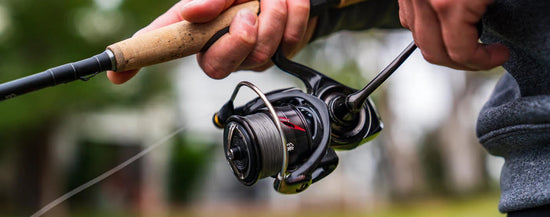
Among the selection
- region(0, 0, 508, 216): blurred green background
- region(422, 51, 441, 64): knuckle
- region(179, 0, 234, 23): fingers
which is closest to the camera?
region(422, 51, 441, 64): knuckle

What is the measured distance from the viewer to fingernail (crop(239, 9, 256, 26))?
119cm

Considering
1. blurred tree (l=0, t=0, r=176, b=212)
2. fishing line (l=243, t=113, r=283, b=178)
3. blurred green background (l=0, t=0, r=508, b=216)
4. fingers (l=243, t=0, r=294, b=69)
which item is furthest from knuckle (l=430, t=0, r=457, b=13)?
blurred tree (l=0, t=0, r=176, b=212)

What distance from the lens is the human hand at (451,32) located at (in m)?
0.80

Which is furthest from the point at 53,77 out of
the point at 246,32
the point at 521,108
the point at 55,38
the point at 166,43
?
the point at 55,38

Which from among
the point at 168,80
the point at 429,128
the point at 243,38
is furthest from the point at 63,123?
the point at 429,128

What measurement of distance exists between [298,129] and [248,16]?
0.31 metres

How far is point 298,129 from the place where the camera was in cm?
102

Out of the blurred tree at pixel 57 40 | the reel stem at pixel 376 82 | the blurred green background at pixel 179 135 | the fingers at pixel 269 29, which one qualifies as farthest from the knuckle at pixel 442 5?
the blurred tree at pixel 57 40

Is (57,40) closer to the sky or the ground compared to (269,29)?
closer to the sky

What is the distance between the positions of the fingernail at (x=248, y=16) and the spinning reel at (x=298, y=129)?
16cm

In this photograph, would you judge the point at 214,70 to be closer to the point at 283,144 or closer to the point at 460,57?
the point at 283,144

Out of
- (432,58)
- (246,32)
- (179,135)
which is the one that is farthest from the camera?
(179,135)

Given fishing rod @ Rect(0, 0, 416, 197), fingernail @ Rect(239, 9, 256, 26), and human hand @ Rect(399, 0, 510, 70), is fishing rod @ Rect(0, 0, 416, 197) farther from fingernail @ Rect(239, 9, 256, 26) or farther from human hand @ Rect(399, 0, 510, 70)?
human hand @ Rect(399, 0, 510, 70)

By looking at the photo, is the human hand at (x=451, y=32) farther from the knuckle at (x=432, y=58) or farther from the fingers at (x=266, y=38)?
the fingers at (x=266, y=38)
